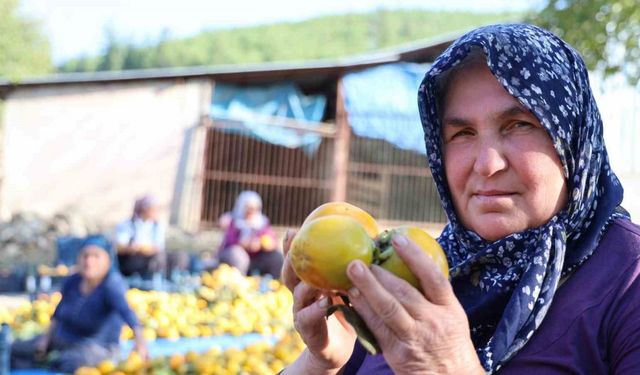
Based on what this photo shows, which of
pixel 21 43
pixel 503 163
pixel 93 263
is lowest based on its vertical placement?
pixel 93 263

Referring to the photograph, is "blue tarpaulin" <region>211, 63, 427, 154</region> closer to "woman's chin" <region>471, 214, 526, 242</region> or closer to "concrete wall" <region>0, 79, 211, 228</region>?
"concrete wall" <region>0, 79, 211, 228</region>

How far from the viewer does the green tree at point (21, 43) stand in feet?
70.4

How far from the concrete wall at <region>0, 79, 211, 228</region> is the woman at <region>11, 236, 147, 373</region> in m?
8.41

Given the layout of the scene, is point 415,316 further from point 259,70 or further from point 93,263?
point 259,70

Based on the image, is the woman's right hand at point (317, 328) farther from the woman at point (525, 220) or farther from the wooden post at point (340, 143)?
the wooden post at point (340, 143)

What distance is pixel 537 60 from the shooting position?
4.92 feet

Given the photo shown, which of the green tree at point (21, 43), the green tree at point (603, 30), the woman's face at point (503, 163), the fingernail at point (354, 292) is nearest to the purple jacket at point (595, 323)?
the woman's face at point (503, 163)

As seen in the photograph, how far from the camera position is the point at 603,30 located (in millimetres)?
8148

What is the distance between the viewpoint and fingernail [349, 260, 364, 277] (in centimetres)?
120

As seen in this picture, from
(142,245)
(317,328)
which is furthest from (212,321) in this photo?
(317,328)

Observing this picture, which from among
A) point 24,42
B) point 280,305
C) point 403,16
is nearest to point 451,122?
point 280,305

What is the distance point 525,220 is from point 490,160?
14 centimetres

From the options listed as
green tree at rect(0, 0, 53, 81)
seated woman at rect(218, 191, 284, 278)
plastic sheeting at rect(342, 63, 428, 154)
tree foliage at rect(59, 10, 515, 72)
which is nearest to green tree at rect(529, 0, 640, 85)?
seated woman at rect(218, 191, 284, 278)

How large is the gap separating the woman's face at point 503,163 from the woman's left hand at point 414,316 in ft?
1.11
